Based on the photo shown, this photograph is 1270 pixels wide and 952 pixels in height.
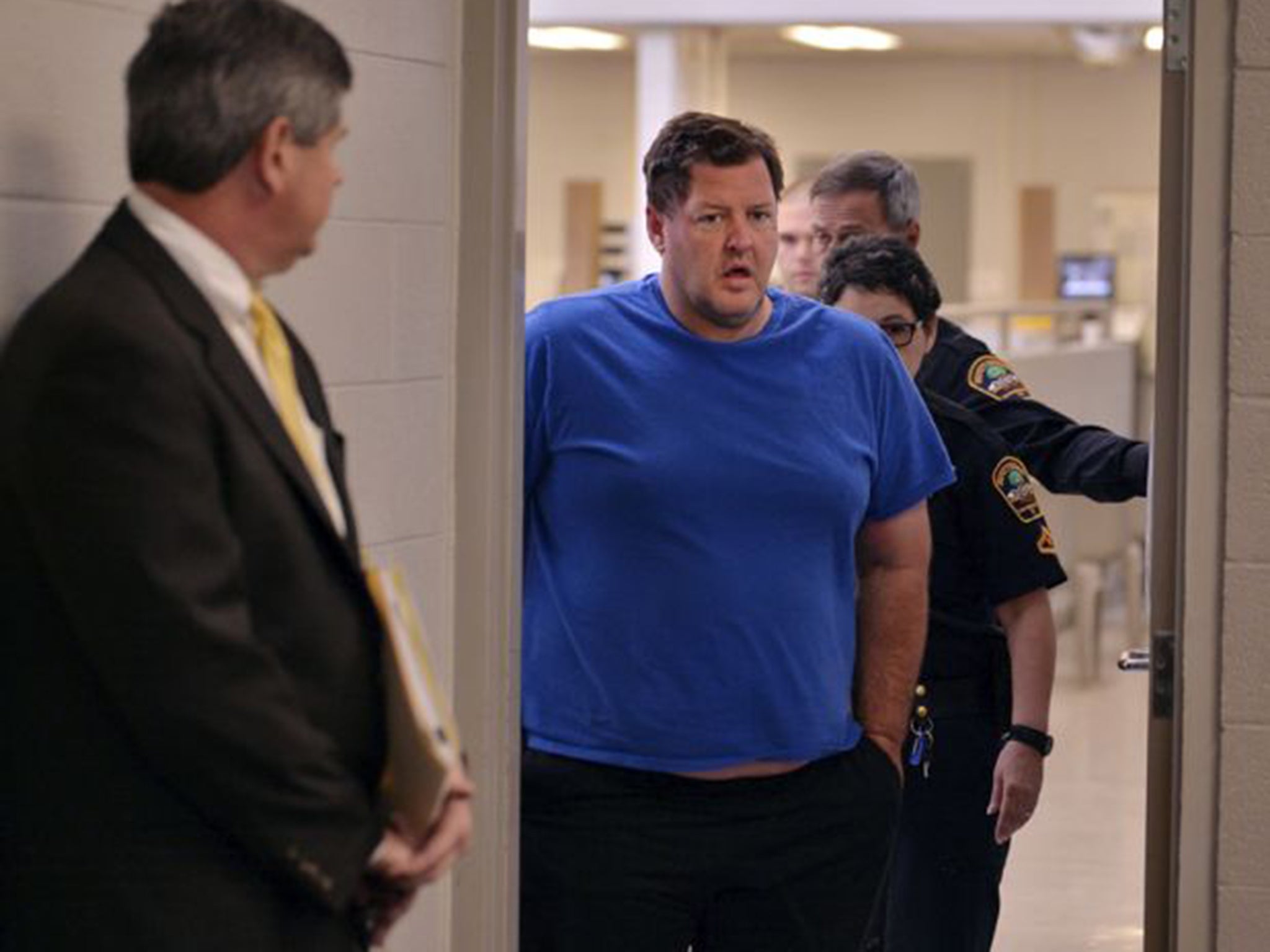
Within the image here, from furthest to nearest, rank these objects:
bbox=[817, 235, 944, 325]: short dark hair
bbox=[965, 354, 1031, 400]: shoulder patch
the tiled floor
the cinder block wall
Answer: the tiled floor, bbox=[965, 354, 1031, 400]: shoulder patch, bbox=[817, 235, 944, 325]: short dark hair, the cinder block wall

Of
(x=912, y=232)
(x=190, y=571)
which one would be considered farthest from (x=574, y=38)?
(x=190, y=571)

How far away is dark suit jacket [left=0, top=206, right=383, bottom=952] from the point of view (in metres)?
1.65

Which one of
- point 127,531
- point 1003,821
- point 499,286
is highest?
point 499,286

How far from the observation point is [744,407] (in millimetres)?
2783

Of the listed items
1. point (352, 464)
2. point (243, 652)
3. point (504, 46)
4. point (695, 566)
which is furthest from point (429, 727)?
point (504, 46)

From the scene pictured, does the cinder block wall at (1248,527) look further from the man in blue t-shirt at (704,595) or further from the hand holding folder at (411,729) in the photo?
the hand holding folder at (411,729)

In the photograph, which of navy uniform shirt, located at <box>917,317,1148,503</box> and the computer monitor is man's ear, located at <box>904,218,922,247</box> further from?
the computer monitor

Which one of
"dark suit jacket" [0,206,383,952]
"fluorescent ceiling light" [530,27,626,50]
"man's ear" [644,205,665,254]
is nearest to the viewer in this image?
"dark suit jacket" [0,206,383,952]

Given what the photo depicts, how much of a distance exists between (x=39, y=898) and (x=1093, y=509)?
7319 mm

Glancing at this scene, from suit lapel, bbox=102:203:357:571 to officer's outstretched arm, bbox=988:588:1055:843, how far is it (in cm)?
178

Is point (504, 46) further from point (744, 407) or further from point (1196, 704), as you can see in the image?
point (1196, 704)

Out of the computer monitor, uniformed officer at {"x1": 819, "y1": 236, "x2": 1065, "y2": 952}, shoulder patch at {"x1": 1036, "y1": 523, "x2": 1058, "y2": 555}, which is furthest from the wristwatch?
the computer monitor

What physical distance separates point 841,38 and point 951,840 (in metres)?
10.1

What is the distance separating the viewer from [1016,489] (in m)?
3.39
